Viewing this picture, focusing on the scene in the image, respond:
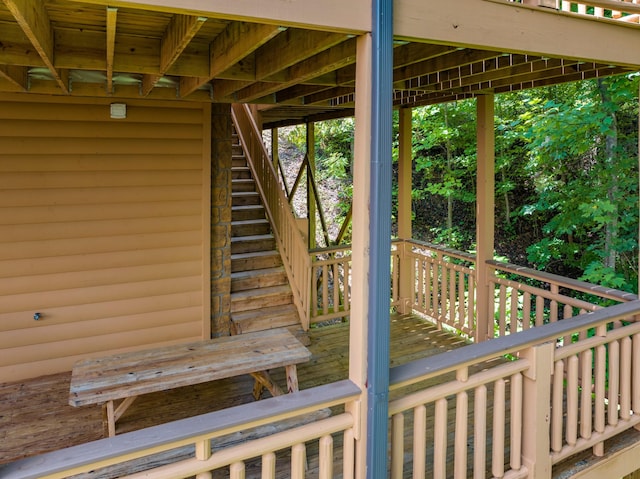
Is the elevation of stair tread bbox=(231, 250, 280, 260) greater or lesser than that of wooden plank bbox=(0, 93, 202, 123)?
lesser

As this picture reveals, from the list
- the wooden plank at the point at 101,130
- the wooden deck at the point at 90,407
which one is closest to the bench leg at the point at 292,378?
the wooden deck at the point at 90,407

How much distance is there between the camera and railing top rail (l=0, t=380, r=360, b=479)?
160cm

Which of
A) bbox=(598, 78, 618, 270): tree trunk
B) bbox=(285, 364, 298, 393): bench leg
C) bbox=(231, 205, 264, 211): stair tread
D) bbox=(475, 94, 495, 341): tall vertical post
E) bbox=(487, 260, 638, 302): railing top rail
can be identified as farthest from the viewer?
bbox=(598, 78, 618, 270): tree trunk

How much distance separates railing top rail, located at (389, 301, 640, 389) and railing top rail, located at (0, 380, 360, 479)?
0.95ft

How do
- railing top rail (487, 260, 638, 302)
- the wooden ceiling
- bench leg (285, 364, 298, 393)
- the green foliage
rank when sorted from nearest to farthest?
the wooden ceiling → bench leg (285, 364, 298, 393) → railing top rail (487, 260, 638, 302) → the green foliage

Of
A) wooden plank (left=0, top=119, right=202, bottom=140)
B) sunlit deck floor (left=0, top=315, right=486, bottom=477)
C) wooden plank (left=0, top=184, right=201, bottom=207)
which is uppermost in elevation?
wooden plank (left=0, top=119, right=202, bottom=140)

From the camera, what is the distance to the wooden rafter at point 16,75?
10.6 ft

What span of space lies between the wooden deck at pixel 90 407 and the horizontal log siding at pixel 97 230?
340mm

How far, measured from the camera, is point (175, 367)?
3166mm

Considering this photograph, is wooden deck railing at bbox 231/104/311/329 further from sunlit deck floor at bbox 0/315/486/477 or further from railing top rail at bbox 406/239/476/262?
railing top rail at bbox 406/239/476/262

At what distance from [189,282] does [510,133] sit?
8387 millimetres

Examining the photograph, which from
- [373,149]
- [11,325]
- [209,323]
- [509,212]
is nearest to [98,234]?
[11,325]

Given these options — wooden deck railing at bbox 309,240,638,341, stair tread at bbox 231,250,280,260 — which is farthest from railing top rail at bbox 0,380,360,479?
stair tread at bbox 231,250,280,260

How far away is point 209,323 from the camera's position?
193 inches
